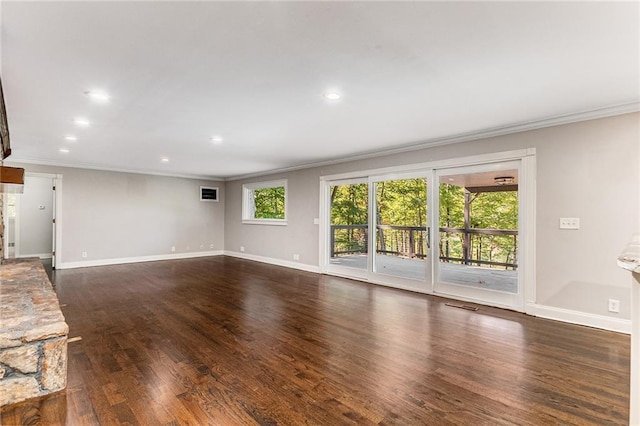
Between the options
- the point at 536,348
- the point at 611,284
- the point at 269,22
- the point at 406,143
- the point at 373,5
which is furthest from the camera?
the point at 406,143

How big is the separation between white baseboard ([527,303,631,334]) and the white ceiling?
2234mm

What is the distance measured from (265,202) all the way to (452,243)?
5147 millimetres

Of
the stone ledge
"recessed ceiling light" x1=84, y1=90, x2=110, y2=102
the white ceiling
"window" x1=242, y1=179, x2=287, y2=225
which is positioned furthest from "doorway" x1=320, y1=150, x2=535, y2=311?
the stone ledge

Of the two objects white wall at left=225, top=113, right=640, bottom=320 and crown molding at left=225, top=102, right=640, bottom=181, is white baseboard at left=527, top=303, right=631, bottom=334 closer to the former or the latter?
white wall at left=225, top=113, right=640, bottom=320

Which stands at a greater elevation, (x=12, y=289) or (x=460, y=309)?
(x=12, y=289)

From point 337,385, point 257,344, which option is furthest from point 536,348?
point 257,344

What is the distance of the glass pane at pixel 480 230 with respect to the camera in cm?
415

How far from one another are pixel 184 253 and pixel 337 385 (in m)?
7.48

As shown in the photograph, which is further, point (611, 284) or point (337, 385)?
point (611, 284)

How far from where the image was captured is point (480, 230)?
4.45 metres

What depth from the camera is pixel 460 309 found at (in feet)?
13.1

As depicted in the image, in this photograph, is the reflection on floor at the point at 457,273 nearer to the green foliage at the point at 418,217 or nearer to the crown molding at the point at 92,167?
the green foliage at the point at 418,217

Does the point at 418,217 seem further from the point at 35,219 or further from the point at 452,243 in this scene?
the point at 35,219

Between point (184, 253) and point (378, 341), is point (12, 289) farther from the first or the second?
point (184, 253)
